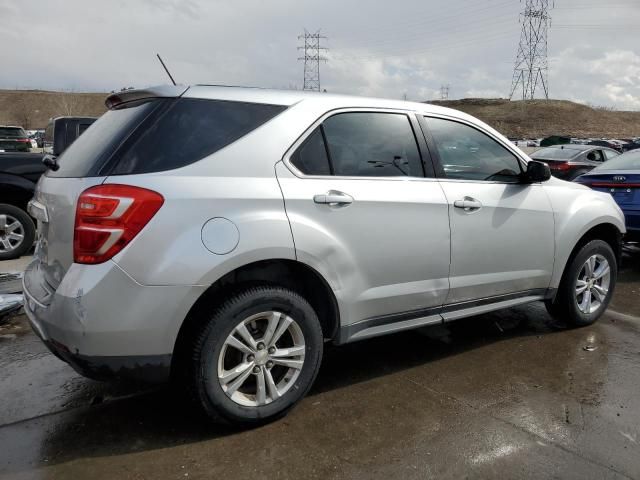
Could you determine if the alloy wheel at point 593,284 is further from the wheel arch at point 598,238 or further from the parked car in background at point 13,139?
the parked car in background at point 13,139

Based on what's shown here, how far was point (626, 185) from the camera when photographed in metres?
6.60

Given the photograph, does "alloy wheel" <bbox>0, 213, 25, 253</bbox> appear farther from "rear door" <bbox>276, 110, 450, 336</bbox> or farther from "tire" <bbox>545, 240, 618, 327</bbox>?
"tire" <bbox>545, 240, 618, 327</bbox>

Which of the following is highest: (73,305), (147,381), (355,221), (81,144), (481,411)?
(81,144)

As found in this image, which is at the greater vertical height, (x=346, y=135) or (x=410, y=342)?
(x=346, y=135)

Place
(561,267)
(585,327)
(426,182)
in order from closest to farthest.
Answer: (426,182)
(561,267)
(585,327)

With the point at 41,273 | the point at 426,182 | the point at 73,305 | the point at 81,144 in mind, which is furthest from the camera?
the point at 426,182

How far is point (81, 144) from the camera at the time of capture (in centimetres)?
304

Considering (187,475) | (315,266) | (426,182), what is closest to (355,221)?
(315,266)

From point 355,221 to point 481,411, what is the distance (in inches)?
52.6

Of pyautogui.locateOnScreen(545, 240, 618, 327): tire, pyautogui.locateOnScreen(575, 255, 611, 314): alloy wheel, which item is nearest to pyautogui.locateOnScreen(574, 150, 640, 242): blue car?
pyautogui.locateOnScreen(545, 240, 618, 327): tire

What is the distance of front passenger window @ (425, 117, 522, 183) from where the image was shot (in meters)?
3.56

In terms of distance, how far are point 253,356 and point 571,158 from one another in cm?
1313

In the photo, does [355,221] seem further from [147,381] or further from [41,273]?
[41,273]

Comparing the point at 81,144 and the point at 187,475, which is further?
the point at 81,144
